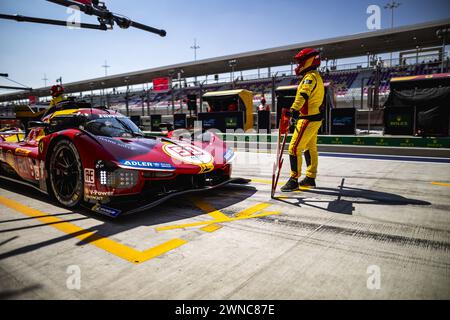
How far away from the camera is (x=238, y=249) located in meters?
2.31

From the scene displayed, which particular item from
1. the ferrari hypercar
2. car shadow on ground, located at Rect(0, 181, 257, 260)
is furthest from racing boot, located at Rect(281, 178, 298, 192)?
the ferrari hypercar

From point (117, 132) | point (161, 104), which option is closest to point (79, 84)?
point (161, 104)

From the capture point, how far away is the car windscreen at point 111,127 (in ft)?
12.7

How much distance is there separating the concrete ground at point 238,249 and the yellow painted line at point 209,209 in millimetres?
27

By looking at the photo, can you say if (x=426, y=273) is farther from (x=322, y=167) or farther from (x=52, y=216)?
(x=322, y=167)

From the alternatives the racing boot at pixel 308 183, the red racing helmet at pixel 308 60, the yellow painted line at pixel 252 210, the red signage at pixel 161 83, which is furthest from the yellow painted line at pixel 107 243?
the red signage at pixel 161 83

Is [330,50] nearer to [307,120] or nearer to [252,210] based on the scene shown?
[307,120]

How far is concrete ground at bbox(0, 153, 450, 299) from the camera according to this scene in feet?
5.82

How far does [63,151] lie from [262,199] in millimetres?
2596

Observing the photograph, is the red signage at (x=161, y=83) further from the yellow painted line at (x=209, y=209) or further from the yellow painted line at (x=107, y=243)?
the yellow painted line at (x=107, y=243)

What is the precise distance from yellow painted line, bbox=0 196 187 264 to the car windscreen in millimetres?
1217

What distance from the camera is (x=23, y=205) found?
3.72 metres
